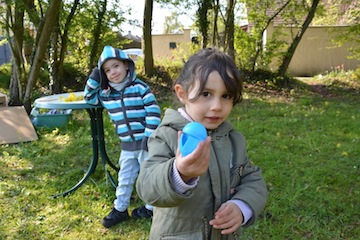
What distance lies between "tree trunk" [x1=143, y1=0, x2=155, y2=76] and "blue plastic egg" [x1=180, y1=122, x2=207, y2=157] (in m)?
8.59

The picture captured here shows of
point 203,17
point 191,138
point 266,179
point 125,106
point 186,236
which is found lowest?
point 266,179

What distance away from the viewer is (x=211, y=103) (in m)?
1.18

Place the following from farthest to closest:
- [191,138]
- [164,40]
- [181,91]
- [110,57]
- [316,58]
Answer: [164,40]
[316,58]
[110,57]
[181,91]
[191,138]

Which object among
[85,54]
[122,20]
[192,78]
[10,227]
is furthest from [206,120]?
[85,54]

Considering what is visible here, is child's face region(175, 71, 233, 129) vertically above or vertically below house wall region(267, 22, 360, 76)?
above

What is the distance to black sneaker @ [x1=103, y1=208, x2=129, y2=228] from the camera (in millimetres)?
2848

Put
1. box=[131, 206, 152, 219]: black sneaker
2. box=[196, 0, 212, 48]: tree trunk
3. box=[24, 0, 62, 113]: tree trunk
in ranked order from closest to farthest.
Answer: box=[131, 206, 152, 219]: black sneaker < box=[24, 0, 62, 113]: tree trunk < box=[196, 0, 212, 48]: tree trunk

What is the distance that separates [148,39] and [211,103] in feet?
27.5

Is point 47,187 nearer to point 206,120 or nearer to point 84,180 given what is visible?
point 84,180

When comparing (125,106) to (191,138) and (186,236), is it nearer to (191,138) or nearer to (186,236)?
(186,236)

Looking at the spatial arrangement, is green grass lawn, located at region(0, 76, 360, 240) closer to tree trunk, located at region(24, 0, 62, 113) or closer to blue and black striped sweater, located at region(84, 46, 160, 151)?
blue and black striped sweater, located at region(84, 46, 160, 151)

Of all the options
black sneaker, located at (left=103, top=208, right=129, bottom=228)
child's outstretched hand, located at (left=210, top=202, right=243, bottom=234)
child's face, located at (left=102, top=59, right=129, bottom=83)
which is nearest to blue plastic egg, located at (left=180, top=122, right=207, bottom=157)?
child's outstretched hand, located at (left=210, top=202, right=243, bottom=234)

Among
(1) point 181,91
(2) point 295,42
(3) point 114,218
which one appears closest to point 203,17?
(2) point 295,42

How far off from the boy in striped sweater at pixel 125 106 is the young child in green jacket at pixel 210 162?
1.41m
